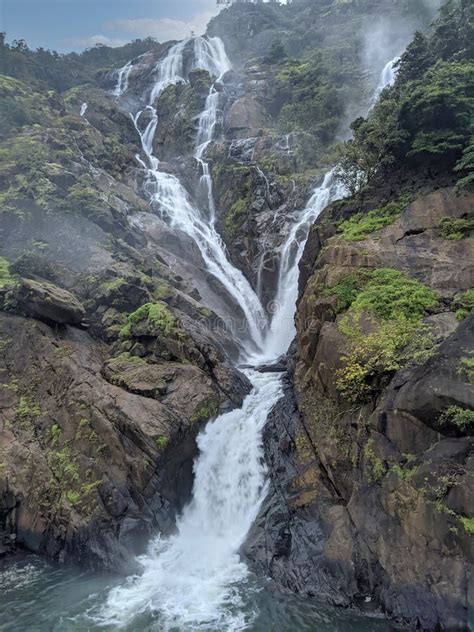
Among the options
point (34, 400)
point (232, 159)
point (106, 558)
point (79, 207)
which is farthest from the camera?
point (232, 159)

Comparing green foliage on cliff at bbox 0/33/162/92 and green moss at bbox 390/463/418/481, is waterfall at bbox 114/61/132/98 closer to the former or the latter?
green foliage on cliff at bbox 0/33/162/92

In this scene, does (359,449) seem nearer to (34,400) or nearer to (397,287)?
(397,287)

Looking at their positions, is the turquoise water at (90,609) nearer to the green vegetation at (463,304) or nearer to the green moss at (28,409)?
the green moss at (28,409)

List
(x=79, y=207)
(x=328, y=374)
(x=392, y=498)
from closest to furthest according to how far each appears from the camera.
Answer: (x=392, y=498) < (x=328, y=374) < (x=79, y=207)

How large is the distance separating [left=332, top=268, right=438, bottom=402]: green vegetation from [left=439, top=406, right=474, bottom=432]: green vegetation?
76.1 inches

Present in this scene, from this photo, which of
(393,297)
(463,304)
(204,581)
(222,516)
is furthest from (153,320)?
(463,304)

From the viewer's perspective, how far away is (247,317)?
29.0m

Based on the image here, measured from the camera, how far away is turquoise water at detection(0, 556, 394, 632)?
1123 cm

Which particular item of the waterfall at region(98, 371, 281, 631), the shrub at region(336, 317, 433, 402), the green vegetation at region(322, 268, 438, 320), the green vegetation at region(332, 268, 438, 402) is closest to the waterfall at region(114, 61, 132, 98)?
the green vegetation at region(322, 268, 438, 320)

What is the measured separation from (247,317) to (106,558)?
1732 cm

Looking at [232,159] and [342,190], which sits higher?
[232,159]

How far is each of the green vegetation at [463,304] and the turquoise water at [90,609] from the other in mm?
8555

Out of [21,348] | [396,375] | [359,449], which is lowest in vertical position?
[359,449]

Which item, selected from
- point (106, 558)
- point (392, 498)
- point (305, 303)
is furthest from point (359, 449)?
point (106, 558)
